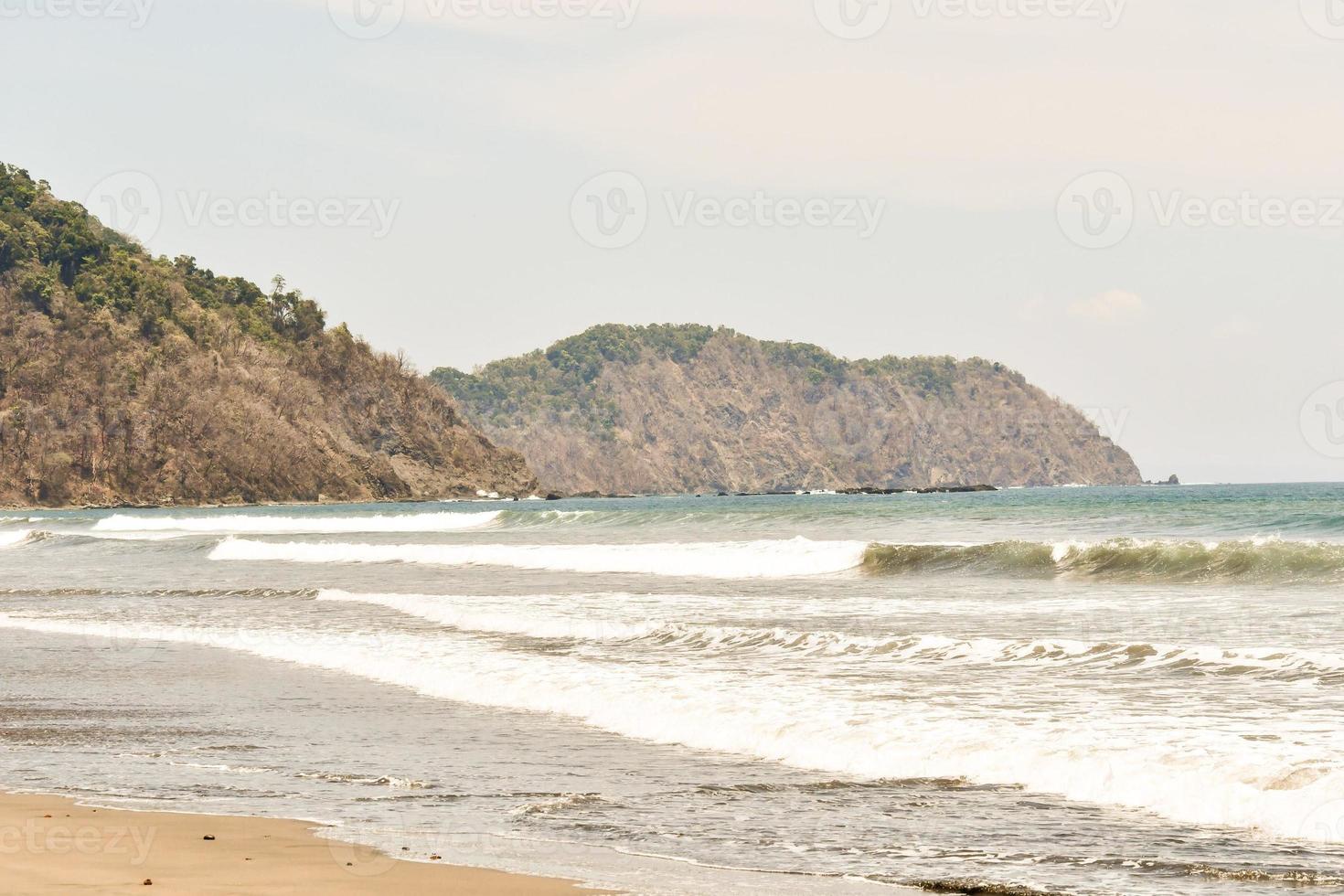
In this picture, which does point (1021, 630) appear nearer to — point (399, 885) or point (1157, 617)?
point (1157, 617)

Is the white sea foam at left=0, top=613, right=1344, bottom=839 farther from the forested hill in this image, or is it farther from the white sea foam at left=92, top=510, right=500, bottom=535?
the forested hill

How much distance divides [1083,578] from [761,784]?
1998 cm

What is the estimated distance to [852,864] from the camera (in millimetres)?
6578

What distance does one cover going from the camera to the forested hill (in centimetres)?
13212

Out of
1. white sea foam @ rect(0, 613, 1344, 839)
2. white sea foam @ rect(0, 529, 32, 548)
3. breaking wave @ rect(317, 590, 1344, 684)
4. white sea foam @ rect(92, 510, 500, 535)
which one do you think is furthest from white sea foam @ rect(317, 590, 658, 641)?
white sea foam @ rect(92, 510, 500, 535)

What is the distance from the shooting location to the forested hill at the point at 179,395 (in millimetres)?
132125

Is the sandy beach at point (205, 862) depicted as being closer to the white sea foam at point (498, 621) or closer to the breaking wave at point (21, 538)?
the white sea foam at point (498, 621)

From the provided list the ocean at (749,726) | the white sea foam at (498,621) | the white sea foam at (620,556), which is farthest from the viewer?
the white sea foam at (620,556)

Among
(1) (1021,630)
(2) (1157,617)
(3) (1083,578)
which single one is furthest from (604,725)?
(3) (1083,578)

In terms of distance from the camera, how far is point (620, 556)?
37.3m

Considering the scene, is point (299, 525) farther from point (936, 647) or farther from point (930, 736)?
point (930, 736)

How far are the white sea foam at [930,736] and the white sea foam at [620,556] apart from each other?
678 inches

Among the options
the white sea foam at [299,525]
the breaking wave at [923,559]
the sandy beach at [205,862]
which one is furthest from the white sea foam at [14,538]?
the sandy beach at [205,862]

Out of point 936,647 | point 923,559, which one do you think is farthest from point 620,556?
point 936,647
